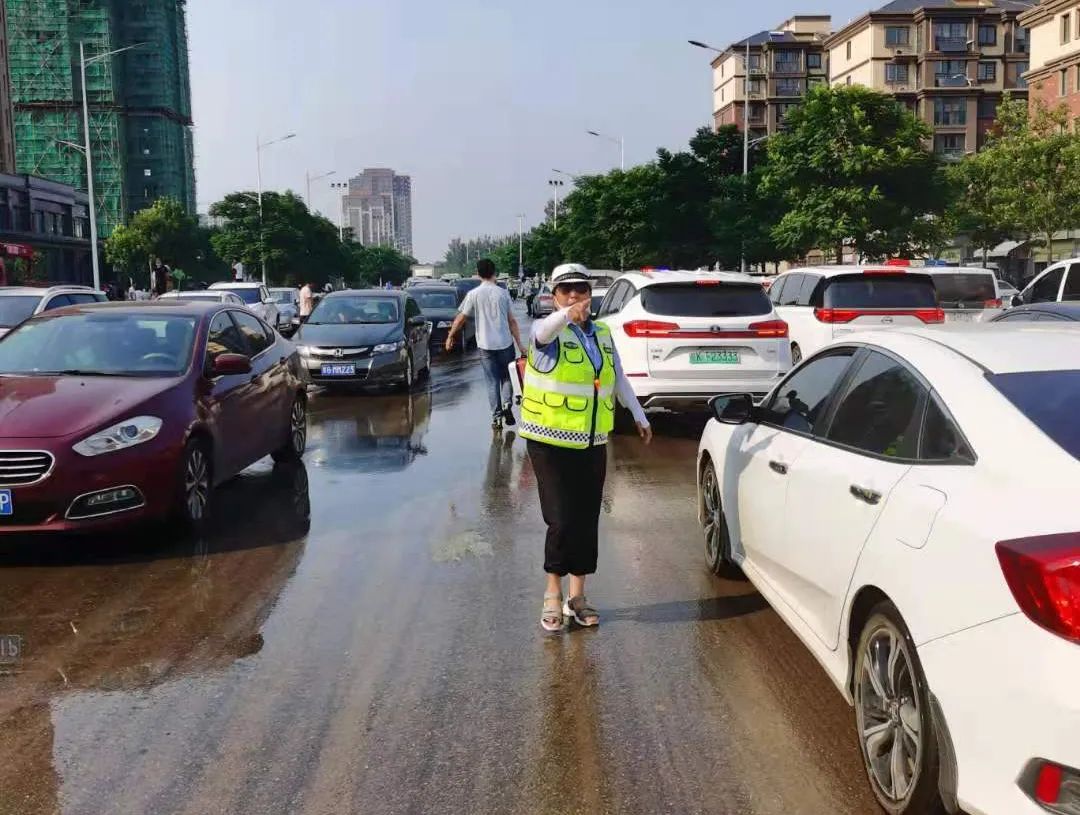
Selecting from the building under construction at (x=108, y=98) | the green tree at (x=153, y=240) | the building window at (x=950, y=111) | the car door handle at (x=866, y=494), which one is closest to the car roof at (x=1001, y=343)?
the car door handle at (x=866, y=494)

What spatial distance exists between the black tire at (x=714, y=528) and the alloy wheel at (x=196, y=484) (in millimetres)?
3249

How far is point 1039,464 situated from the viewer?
3.09 m

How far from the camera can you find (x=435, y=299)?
2733 cm

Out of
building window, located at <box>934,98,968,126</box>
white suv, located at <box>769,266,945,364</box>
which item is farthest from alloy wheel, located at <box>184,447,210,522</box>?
building window, located at <box>934,98,968,126</box>

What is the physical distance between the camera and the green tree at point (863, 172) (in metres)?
32.5

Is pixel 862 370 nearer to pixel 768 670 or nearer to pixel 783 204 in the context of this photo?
pixel 768 670

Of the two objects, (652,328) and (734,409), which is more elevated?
(652,328)

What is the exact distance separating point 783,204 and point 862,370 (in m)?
34.9

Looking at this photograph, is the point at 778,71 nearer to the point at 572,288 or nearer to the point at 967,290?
Answer: the point at 967,290

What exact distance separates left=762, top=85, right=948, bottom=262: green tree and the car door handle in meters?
30.1

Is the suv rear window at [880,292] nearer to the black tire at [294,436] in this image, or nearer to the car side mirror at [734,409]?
the black tire at [294,436]

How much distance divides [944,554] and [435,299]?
24.7 m

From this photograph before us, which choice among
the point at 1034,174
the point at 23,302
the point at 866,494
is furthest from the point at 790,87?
the point at 866,494

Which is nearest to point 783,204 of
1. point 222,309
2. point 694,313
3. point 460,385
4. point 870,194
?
point 870,194
